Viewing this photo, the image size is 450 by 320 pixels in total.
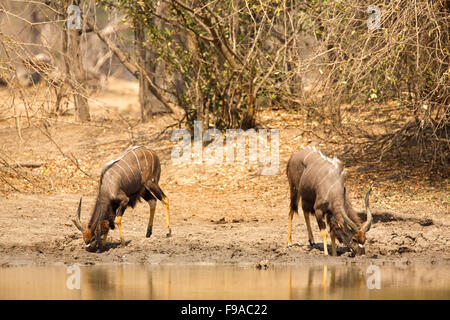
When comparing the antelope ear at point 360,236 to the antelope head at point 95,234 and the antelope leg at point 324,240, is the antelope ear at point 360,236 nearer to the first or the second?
the antelope leg at point 324,240

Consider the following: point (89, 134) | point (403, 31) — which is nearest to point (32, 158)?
point (89, 134)

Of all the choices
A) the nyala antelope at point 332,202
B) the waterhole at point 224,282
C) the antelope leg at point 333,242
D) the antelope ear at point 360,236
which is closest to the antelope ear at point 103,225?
the waterhole at point 224,282

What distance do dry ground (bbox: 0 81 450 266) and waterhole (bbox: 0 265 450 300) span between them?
0.47 m

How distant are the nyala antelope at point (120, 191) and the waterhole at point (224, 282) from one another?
2.16 feet

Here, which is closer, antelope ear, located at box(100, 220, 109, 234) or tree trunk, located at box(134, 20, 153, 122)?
antelope ear, located at box(100, 220, 109, 234)

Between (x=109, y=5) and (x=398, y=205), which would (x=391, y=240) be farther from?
(x=109, y=5)

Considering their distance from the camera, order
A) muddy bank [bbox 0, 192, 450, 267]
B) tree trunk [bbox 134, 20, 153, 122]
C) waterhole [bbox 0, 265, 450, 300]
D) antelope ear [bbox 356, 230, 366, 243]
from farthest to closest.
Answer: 1. tree trunk [bbox 134, 20, 153, 122]
2. muddy bank [bbox 0, 192, 450, 267]
3. antelope ear [bbox 356, 230, 366, 243]
4. waterhole [bbox 0, 265, 450, 300]

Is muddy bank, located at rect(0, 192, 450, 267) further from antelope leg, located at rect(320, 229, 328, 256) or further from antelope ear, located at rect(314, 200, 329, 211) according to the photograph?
antelope ear, located at rect(314, 200, 329, 211)

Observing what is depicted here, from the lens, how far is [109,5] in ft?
49.3

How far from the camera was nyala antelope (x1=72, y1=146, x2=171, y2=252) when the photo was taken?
370 inches

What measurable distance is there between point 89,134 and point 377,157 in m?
6.56

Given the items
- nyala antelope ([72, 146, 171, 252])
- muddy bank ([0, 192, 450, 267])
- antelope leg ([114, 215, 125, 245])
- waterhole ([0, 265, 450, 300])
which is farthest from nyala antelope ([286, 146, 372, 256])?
antelope leg ([114, 215, 125, 245])

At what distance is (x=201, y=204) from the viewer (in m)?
12.6

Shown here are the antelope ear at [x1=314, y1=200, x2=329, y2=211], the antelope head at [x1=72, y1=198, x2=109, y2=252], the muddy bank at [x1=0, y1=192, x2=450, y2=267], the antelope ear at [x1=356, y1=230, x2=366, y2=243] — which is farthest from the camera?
the antelope head at [x1=72, y1=198, x2=109, y2=252]
